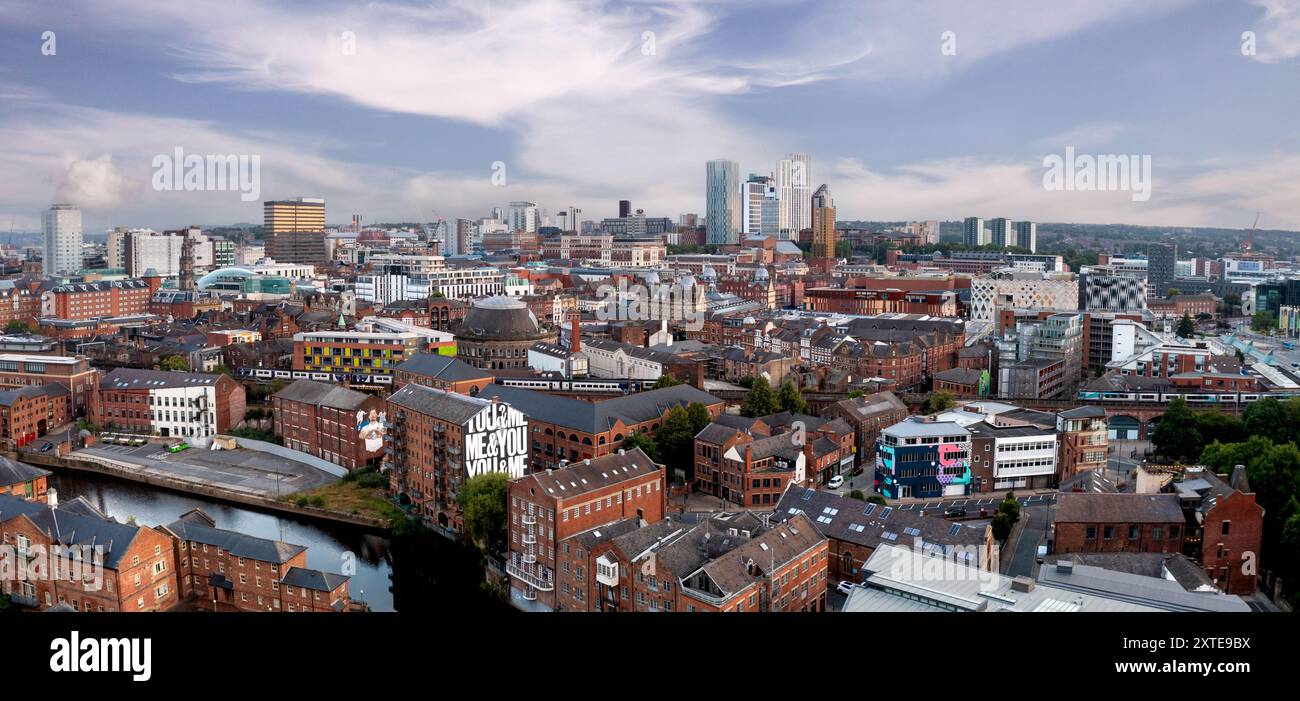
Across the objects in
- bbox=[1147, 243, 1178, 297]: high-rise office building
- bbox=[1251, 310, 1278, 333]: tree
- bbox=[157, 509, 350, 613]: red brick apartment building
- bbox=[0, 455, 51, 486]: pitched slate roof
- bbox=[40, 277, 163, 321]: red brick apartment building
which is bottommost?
bbox=[157, 509, 350, 613]: red brick apartment building

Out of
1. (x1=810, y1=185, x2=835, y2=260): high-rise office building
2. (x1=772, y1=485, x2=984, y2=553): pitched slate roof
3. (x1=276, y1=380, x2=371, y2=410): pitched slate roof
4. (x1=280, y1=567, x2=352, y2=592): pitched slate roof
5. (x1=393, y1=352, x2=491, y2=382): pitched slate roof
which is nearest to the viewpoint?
(x1=280, y1=567, x2=352, y2=592): pitched slate roof

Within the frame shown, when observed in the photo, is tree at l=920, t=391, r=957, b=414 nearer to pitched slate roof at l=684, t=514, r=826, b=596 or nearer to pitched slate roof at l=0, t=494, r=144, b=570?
pitched slate roof at l=684, t=514, r=826, b=596

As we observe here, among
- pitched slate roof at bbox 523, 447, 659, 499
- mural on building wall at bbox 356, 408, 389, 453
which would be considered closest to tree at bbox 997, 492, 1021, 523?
pitched slate roof at bbox 523, 447, 659, 499

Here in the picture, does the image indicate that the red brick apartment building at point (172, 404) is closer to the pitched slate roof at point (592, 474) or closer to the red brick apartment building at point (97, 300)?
the pitched slate roof at point (592, 474)

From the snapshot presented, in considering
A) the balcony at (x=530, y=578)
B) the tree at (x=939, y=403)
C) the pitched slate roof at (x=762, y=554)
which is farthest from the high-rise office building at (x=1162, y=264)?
the balcony at (x=530, y=578)

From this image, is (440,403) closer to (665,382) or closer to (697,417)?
(697,417)

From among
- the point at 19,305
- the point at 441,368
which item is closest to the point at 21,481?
the point at 441,368
